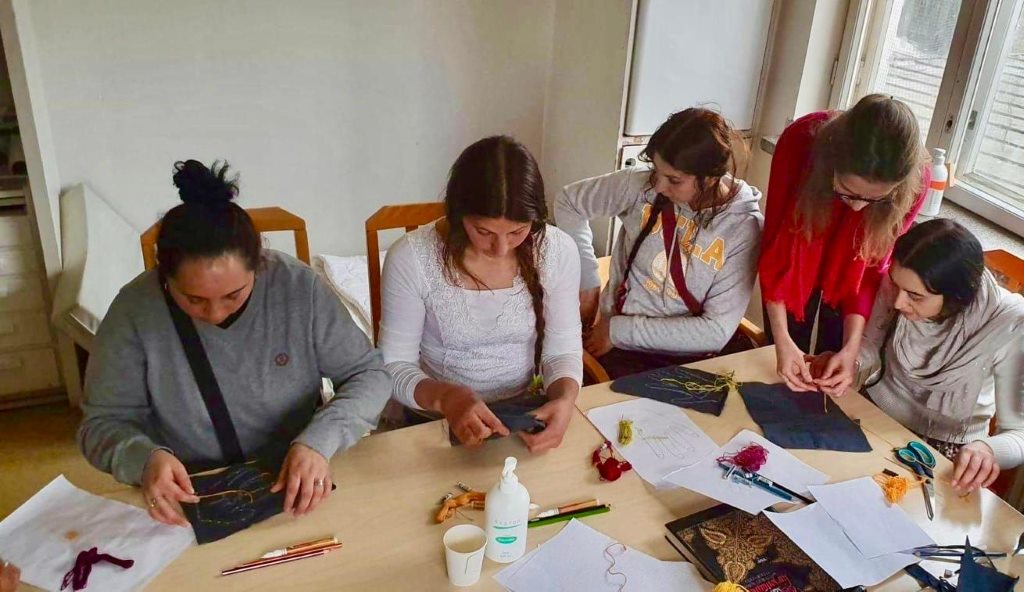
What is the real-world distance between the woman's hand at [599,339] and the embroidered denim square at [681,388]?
307 millimetres

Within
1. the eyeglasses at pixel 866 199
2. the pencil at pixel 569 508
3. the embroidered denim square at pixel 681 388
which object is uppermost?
the eyeglasses at pixel 866 199

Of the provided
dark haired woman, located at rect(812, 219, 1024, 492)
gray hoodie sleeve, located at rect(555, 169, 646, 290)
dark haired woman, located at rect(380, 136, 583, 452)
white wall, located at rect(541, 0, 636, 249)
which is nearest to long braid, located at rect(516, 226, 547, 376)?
dark haired woman, located at rect(380, 136, 583, 452)

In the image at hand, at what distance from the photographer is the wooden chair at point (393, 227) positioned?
1780 millimetres

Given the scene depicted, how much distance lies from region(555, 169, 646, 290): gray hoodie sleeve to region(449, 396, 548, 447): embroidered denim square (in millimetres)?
620

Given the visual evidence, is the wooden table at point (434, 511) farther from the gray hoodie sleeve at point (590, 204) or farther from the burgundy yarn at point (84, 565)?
the gray hoodie sleeve at point (590, 204)

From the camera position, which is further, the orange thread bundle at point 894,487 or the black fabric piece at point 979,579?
the orange thread bundle at point 894,487

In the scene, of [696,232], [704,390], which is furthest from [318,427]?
[696,232]

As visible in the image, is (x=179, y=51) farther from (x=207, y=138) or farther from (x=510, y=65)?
(x=510, y=65)

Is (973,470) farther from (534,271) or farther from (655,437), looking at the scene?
(534,271)

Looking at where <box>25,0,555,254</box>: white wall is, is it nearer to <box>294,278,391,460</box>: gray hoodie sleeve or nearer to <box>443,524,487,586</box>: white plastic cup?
<box>294,278,391,460</box>: gray hoodie sleeve

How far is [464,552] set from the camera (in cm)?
106

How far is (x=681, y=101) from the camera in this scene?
2602 millimetres

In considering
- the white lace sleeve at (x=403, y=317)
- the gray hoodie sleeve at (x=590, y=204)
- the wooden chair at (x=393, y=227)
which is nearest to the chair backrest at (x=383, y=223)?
the wooden chair at (x=393, y=227)

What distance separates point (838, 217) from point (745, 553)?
3.05ft
